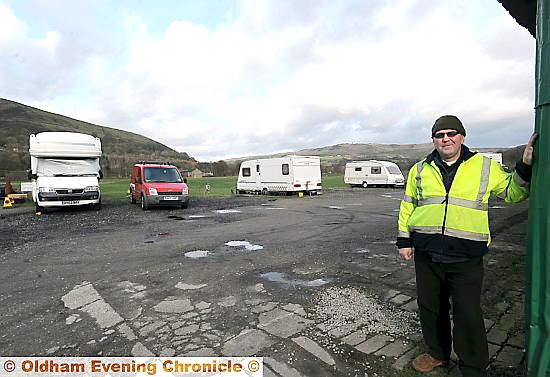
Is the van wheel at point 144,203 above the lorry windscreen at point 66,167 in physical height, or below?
below

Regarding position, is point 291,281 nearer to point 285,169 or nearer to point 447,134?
point 447,134

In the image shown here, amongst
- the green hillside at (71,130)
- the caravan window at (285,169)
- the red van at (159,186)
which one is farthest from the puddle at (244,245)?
the green hillside at (71,130)

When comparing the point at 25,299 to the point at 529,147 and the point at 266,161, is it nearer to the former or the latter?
the point at 529,147

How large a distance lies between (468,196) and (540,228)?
477 mm

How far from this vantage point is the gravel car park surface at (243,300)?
10.5ft

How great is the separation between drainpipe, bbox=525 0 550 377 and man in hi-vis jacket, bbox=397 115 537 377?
0.23 metres

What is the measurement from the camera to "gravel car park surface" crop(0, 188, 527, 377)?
319 cm

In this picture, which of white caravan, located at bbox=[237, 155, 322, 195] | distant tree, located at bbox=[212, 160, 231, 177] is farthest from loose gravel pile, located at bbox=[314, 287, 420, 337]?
distant tree, located at bbox=[212, 160, 231, 177]

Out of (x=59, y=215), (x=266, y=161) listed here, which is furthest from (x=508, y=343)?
(x=266, y=161)

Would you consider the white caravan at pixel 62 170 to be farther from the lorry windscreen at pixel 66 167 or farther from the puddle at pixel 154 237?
the puddle at pixel 154 237

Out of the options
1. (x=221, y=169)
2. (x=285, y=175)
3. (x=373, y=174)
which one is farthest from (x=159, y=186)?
(x=221, y=169)

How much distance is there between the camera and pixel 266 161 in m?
24.1

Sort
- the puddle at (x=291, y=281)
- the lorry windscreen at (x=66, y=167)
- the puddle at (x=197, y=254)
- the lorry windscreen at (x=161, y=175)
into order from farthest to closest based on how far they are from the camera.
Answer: the lorry windscreen at (x=161, y=175)
the lorry windscreen at (x=66, y=167)
the puddle at (x=197, y=254)
the puddle at (x=291, y=281)

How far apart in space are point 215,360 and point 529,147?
286 cm
